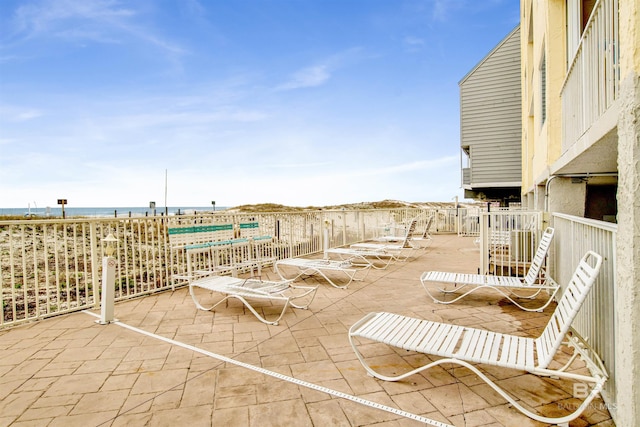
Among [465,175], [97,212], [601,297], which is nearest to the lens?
[601,297]

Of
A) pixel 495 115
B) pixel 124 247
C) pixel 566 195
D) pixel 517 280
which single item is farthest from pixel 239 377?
pixel 495 115

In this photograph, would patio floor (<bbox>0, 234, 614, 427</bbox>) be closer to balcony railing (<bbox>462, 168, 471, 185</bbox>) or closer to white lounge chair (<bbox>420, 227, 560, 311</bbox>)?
white lounge chair (<bbox>420, 227, 560, 311</bbox>)

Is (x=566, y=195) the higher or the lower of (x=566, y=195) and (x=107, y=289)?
the higher

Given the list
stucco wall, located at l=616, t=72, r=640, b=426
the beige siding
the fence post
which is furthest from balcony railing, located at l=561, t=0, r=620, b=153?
the beige siding

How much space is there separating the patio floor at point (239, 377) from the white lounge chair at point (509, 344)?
0.18m

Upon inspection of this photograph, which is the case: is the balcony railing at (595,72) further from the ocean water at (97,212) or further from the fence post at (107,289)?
the ocean water at (97,212)

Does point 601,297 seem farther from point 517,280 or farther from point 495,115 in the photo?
point 495,115

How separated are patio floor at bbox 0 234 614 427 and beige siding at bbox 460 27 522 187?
10725mm

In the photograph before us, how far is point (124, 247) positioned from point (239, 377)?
3135 millimetres

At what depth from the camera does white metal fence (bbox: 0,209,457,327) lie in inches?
164

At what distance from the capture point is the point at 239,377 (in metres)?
2.67

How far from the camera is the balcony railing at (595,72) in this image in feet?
7.96

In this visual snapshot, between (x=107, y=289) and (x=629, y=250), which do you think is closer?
(x=629, y=250)

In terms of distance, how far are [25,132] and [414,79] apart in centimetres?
2898
